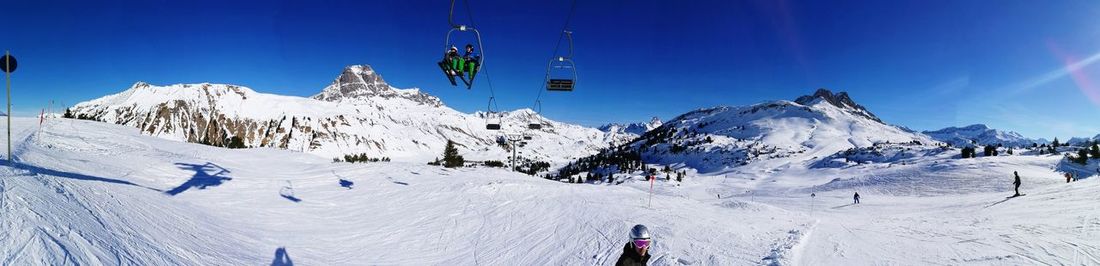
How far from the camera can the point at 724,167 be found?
163250 mm

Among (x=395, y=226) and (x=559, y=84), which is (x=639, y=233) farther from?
(x=559, y=84)

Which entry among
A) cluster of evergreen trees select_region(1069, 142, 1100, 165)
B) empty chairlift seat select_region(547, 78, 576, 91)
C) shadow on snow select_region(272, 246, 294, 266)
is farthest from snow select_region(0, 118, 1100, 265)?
cluster of evergreen trees select_region(1069, 142, 1100, 165)

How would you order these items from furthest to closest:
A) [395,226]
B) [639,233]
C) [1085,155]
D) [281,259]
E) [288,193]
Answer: [1085,155]
[288,193]
[395,226]
[281,259]
[639,233]

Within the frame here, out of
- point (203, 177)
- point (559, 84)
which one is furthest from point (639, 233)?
point (203, 177)

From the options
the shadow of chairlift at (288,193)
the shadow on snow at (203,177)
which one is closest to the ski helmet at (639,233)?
the shadow on snow at (203,177)

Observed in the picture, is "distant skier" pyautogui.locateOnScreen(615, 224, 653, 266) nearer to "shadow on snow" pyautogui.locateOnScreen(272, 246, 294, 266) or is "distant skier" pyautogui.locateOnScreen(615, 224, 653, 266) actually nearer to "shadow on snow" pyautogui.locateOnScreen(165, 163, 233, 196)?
"shadow on snow" pyautogui.locateOnScreen(272, 246, 294, 266)

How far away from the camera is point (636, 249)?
498 cm

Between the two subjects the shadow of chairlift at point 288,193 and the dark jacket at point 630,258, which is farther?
the shadow of chairlift at point 288,193

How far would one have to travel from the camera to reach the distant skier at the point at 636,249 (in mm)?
4887

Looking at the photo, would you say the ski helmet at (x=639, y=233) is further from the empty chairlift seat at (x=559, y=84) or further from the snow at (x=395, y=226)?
the empty chairlift seat at (x=559, y=84)

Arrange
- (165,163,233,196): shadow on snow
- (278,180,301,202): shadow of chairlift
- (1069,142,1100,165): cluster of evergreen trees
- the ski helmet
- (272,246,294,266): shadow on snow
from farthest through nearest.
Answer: (1069,142,1100,165): cluster of evergreen trees < (278,180,301,202): shadow of chairlift < (165,163,233,196): shadow on snow < (272,246,294,266): shadow on snow < the ski helmet

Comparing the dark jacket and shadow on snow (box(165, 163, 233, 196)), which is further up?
the dark jacket

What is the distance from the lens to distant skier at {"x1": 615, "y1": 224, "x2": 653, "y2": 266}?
489cm


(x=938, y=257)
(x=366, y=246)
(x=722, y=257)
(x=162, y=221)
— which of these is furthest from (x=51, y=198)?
(x=938, y=257)
